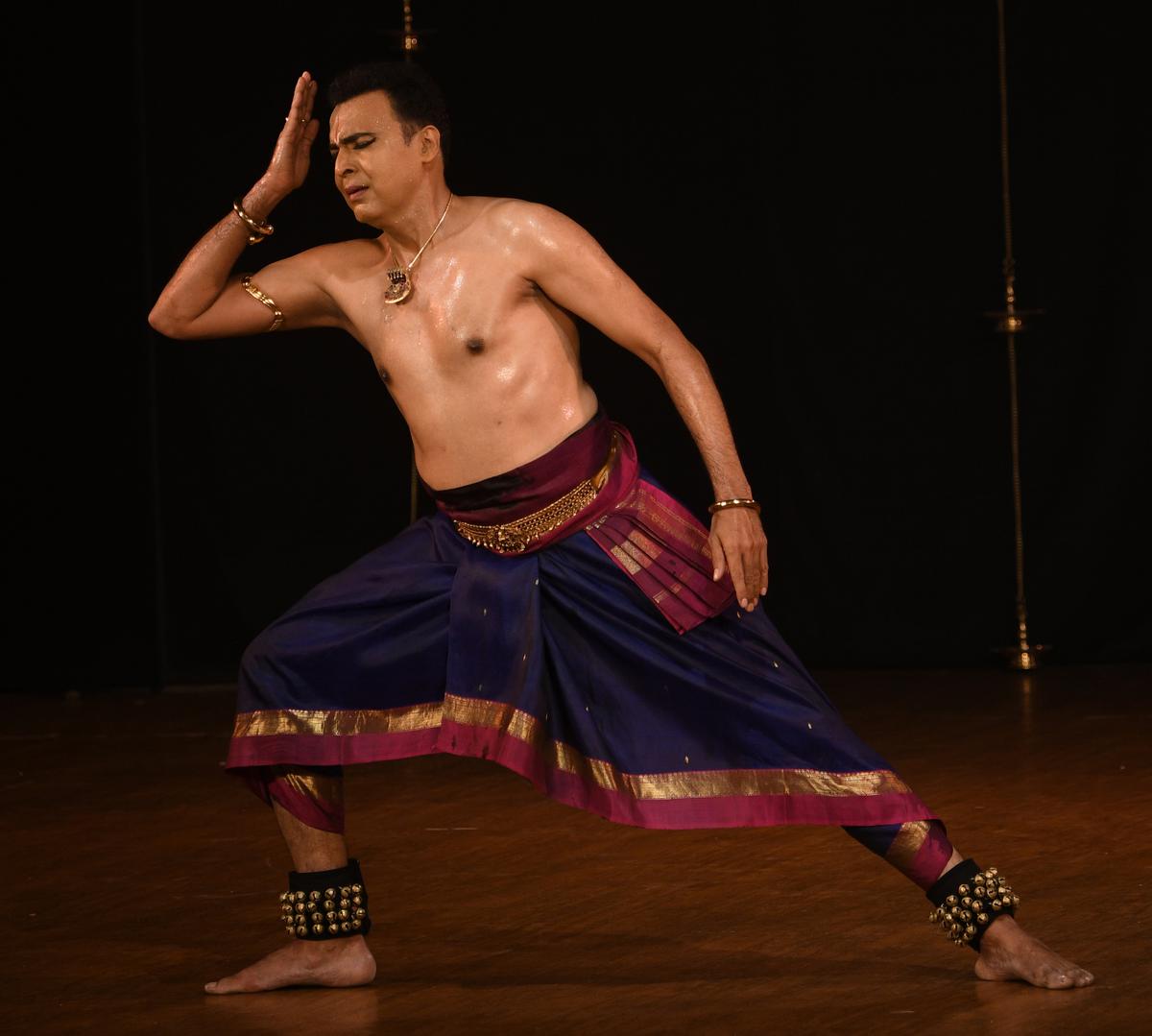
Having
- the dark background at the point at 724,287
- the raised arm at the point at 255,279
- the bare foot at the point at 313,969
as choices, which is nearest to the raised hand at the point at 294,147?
the raised arm at the point at 255,279

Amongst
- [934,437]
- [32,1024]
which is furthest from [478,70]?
[32,1024]

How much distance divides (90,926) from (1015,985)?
4.79 feet

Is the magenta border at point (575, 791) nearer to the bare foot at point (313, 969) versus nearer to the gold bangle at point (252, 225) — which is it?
the bare foot at point (313, 969)

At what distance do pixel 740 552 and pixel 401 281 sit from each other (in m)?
0.65

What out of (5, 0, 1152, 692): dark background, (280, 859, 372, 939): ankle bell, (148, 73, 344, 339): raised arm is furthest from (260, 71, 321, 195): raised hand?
(5, 0, 1152, 692): dark background

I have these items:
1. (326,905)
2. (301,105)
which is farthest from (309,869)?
(301,105)

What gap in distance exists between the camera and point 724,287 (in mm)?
5980

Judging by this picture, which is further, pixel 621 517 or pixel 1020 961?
pixel 621 517

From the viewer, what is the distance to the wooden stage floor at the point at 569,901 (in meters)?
2.70

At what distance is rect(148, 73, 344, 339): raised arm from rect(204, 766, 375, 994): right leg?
0.67m

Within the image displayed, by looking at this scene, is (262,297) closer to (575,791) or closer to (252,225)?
(252,225)

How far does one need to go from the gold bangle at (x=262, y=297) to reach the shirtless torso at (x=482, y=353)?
0.18 metres

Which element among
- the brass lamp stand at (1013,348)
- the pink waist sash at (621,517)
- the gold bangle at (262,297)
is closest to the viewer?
the pink waist sash at (621,517)

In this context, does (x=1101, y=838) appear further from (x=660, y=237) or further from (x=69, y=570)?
(x=69, y=570)
